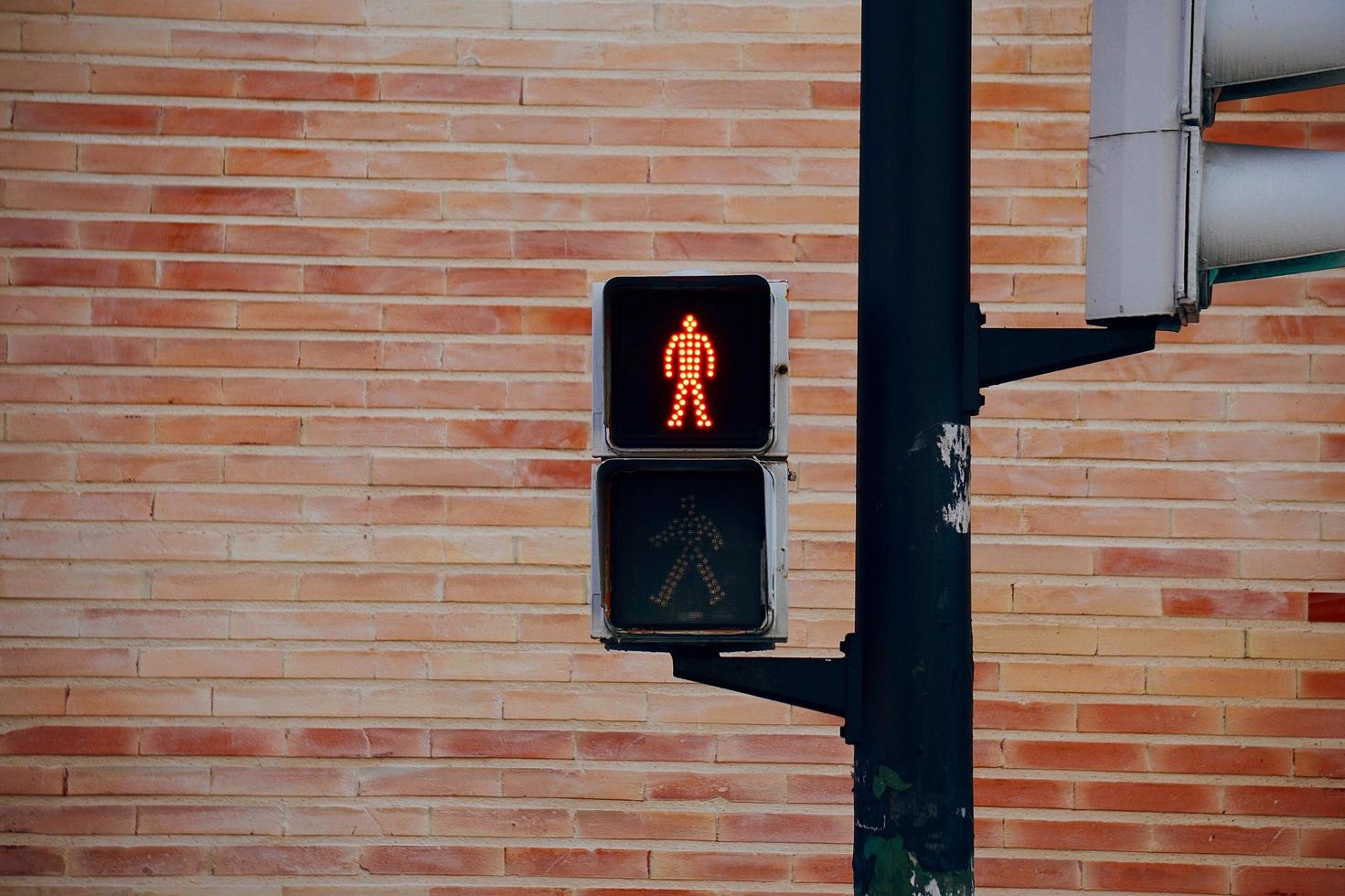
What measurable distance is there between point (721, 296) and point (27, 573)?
319 cm

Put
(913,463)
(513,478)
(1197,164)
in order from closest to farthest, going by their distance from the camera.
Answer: (1197,164) → (913,463) → (513,478)

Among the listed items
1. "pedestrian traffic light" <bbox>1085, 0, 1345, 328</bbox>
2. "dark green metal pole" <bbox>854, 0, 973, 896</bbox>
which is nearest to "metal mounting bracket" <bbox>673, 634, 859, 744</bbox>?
"dark green metal pole" <bbox>854, 0, 973, 896</bbox>

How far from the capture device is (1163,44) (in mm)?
2234

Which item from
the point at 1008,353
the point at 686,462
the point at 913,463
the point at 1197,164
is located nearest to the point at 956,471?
the point at 913,463

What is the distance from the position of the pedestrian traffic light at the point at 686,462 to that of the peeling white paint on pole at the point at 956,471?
304 millimetres

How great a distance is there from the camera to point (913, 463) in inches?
91.0

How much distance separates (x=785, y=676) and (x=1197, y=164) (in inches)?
47.7

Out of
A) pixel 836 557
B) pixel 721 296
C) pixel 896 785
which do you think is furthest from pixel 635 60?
pixel 896 785

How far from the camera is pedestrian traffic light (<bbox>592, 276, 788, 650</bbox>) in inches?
91.4

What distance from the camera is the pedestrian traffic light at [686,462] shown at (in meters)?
2.32

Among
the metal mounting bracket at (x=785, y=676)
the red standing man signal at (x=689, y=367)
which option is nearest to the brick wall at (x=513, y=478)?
the metal mounting bracket at (x=785, y=676)

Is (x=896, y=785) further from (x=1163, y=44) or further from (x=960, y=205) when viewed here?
(x=1163, y=44)

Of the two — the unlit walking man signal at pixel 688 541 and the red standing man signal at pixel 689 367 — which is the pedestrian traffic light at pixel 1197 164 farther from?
the unlit walking man signal at pixel 688 541

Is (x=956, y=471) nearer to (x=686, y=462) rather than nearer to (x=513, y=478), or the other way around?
(x=686, y=462)
